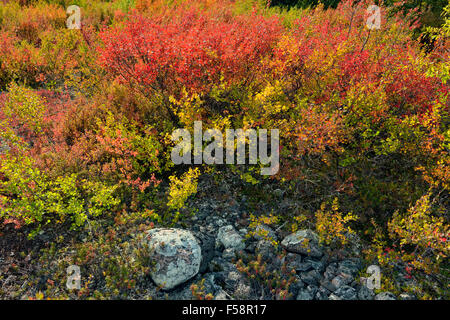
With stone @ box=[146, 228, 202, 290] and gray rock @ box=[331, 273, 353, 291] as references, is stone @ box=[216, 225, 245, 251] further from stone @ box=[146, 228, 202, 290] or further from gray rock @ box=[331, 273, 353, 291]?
gray rock @ box=[331, 273, 353, 291]

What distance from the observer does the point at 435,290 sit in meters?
3.89

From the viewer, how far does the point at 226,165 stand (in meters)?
5.40

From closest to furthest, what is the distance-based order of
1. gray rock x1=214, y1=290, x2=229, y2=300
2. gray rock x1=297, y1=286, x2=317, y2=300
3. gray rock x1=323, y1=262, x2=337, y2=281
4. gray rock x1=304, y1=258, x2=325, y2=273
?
1. gray rock x1=214, y1=290, x2=229, y2=300
2. gray rock x1=297, y1=286, x2=317, y2=300
3. gray rock x1=323, y1=262, x2=337, y2=281
4. gray rock x1=304, y1=258, x2=325, y2=273

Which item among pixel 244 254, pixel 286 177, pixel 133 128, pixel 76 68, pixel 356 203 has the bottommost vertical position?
pixel 244 254

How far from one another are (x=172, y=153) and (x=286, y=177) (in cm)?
228

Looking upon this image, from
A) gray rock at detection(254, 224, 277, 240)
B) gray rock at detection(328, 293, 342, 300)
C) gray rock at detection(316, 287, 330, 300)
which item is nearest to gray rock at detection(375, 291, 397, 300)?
gray rock at detection(328, 293, 342, 300)

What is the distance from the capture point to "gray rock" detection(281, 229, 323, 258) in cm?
421

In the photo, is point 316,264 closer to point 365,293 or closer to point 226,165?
point 365,293

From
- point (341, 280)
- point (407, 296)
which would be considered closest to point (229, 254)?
point (341, 280)

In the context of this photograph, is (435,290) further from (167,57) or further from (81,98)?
(81,98)

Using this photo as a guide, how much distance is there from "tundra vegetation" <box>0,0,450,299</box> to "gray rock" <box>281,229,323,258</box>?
219 millimetres

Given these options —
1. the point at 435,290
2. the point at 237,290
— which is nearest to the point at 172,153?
the point at 237,290

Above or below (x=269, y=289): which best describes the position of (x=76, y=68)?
above

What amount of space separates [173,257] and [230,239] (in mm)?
1020
